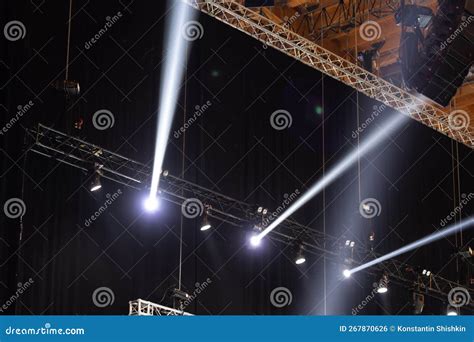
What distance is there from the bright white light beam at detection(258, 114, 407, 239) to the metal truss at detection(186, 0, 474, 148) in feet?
1.13

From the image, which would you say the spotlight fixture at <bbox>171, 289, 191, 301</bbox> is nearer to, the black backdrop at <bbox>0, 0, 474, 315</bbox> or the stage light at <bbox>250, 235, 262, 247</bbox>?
the black backdrop at <bbox>0, 0, 474, 315</bbox>

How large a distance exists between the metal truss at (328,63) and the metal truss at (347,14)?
0.31m

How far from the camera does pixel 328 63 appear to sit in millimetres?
11750

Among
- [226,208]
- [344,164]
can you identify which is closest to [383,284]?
[344,164]

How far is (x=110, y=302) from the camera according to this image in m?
9.75

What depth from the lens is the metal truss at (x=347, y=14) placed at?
11562 mm

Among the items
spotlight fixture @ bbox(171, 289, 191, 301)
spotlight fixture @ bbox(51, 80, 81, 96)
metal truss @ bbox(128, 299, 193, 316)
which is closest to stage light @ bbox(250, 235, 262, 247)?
spotlight fixture @ bbox(171, 289, 191, 301)

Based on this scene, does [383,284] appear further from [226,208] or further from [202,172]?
[202,172]

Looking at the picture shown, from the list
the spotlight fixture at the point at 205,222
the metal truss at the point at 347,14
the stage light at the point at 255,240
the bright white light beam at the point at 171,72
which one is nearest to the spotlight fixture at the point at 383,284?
the stage light at the point at 255,240

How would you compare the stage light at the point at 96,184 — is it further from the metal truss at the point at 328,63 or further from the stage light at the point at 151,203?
the metal truss at the point at 328,63

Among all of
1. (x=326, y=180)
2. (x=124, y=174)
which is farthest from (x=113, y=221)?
(x=326, y=180)

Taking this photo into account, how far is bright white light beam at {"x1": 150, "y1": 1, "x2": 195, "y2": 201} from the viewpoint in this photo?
10.6m

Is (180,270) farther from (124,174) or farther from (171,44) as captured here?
(171,44)

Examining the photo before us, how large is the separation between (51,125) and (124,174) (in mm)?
877
